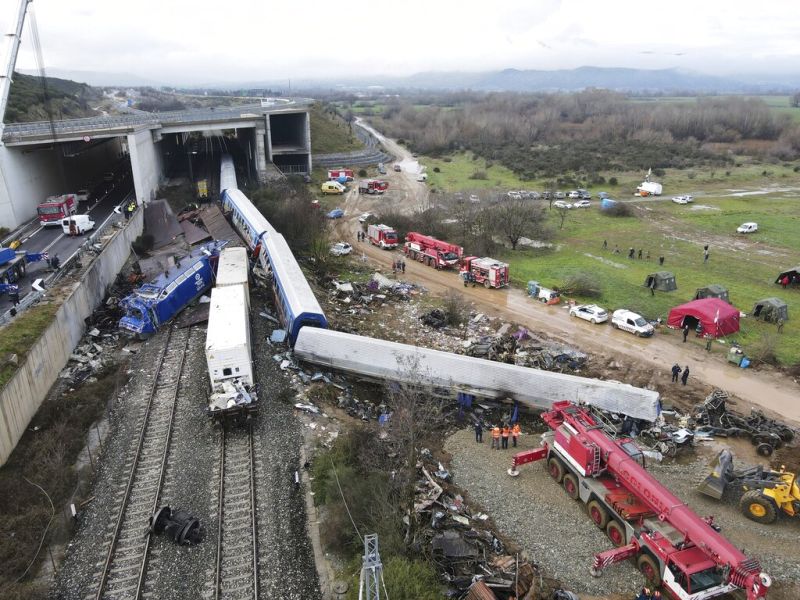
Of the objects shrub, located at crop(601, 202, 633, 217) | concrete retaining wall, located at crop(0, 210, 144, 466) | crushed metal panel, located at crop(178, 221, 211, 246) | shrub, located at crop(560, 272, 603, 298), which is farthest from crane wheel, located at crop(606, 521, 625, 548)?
shrub, located at crop(601, 202, 633, 217)

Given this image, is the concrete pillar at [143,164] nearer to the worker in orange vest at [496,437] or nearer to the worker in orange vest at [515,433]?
the worker in orange vest at [496,437]

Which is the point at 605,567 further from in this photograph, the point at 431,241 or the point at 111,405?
the point at 431,241

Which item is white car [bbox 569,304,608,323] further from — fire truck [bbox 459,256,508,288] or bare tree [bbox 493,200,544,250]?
bare tree [bbox 493,200,544,250]

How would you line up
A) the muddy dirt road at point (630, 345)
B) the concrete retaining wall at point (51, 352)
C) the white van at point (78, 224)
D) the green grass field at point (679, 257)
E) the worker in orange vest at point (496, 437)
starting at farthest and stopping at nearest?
the white van at point (78, 224) → the green grass field at point (679, 257) → the muddy dirt road at point (630, 345) → the worker in orange vest at point (496, 437) → the concrete retaining wall at point (51, 352)

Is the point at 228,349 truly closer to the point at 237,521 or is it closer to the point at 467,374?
the point at 237,521

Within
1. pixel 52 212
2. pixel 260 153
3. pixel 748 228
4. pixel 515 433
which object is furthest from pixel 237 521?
pixel 260 153

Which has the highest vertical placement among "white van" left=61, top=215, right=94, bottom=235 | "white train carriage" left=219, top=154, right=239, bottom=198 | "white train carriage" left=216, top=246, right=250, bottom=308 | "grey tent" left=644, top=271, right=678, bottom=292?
"white train carriage" left=219, top=154, right=239, bottom=198

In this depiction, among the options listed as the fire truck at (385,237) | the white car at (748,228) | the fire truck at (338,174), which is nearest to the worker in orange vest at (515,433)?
the fire truck at (385,237)
